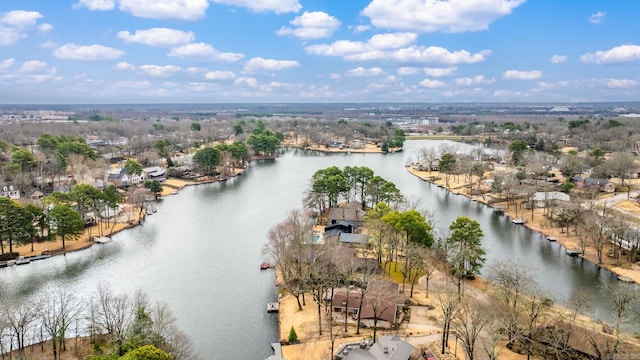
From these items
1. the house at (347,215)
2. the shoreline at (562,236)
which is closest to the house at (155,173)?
the house at (347,215)

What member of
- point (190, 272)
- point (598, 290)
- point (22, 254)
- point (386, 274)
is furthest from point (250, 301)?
point (598, 290)

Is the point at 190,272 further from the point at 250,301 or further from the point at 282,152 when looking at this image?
the point at 282,152

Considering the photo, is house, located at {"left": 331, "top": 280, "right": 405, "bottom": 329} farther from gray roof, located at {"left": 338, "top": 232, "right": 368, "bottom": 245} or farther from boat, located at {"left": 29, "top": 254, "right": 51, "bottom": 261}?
boat, located at {"left": 29, "top": 254, "right": 51, "bottom": 261}

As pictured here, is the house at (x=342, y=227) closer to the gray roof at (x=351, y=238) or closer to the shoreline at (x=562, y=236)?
the gray roof at (x=351, y=238)

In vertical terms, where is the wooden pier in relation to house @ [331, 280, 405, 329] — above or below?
below

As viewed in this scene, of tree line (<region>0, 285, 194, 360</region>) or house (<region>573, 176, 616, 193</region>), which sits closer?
tree line (<region>0, 285, 194, 360</region>)

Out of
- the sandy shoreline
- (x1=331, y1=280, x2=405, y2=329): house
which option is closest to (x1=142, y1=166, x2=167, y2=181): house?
the sandy shoreline

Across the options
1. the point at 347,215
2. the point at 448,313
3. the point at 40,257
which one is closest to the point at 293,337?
the point at 448,313
